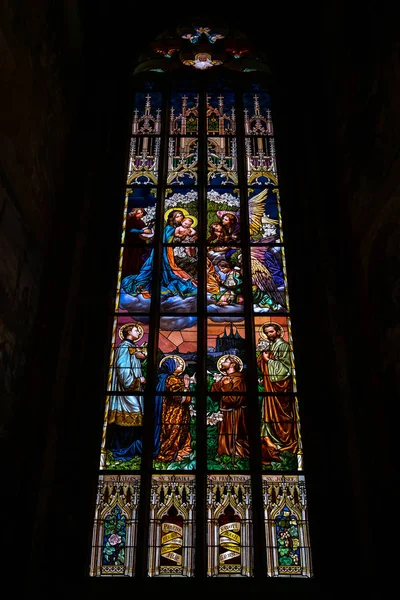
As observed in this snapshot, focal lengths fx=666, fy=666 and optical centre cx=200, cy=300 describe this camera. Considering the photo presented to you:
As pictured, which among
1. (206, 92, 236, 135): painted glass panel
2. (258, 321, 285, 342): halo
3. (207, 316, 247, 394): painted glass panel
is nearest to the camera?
(207, 316, 247, 394): painted glass panel

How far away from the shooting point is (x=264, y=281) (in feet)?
22.2

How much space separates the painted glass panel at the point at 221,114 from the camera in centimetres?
800

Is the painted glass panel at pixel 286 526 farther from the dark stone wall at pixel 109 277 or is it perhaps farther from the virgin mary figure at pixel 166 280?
the virgin mary figure at pixel 166 280

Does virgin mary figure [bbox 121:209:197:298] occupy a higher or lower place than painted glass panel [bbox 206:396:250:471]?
higher

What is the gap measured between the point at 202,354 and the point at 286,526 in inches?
67.7

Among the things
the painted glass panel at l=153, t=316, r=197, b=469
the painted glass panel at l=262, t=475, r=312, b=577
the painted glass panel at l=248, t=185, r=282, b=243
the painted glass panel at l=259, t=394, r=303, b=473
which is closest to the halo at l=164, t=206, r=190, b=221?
the painted glass panel at l=248, t=185, r=282, b=243

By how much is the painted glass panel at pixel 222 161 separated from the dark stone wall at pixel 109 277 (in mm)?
541

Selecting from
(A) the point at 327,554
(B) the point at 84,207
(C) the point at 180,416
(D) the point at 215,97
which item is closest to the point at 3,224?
(B) the point at 84,207

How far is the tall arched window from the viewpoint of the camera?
17.4 ft

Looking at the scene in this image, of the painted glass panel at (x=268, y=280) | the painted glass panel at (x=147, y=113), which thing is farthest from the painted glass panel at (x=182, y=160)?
the painted glass panel at (x=268, y=280)

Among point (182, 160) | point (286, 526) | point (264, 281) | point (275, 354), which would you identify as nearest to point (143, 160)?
point (182, 160)

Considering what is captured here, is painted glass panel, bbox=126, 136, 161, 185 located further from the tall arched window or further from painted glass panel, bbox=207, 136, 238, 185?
painted glass panel, bbox=207, 136, 238, 185

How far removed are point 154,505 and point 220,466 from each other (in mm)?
640

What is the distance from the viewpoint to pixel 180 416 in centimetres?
592
